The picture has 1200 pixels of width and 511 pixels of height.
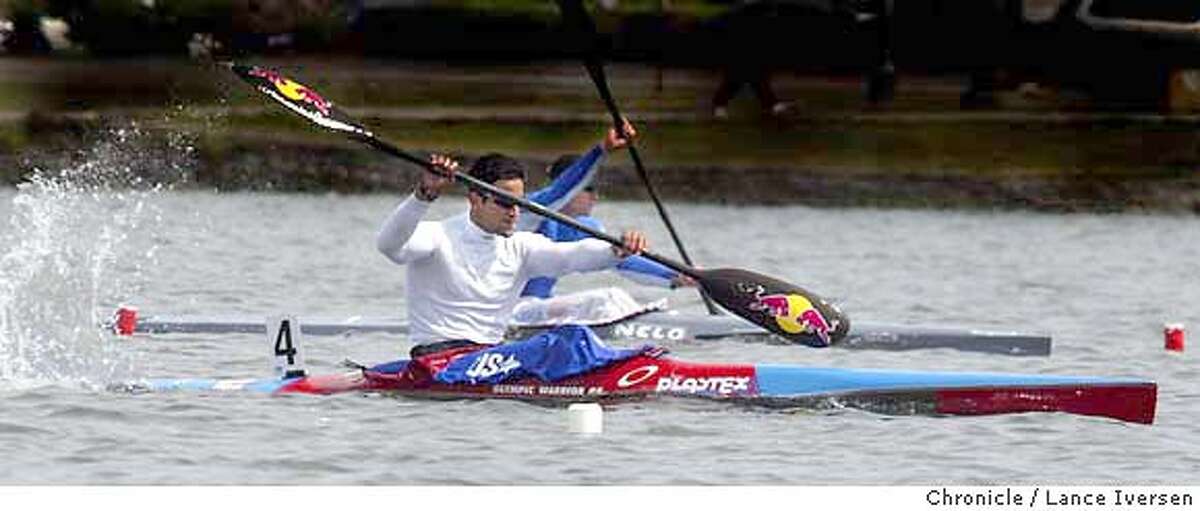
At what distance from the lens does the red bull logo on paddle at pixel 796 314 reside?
19.1 metres

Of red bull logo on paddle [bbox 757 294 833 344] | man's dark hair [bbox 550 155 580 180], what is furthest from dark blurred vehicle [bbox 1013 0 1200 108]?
red bull logo on paddle [bbox 757 294 833 344]

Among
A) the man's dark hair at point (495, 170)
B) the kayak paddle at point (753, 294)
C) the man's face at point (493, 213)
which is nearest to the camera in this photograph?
the man's face at point (493, 213)

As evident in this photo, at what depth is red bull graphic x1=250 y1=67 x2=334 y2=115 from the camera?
1957 centimetres

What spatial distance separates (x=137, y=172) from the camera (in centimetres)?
4119

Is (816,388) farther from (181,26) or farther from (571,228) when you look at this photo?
(181,26)

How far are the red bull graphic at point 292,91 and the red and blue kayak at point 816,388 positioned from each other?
1926mm

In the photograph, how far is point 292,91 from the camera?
64.6 feet

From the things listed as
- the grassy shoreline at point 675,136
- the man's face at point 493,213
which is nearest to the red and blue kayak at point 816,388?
the man's face at point 493,213

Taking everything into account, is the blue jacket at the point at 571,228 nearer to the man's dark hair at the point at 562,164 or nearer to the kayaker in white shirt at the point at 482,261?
the man's dark hair at the point at 562,164

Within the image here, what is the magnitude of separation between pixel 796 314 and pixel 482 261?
185 cm

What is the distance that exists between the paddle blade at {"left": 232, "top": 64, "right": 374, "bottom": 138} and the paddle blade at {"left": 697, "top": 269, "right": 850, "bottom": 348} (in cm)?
212
